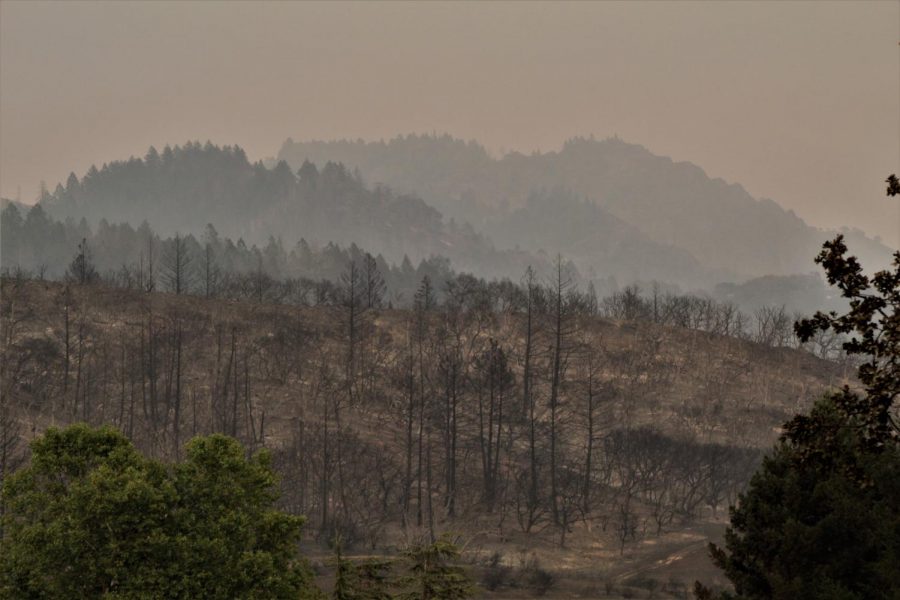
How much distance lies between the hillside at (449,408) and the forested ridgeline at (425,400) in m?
0.23

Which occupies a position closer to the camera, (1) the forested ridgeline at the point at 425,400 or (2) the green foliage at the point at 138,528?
(2) the green foliage at the point at 138,528

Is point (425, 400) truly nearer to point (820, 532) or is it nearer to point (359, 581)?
point (359, 581)

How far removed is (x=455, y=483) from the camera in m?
70.5

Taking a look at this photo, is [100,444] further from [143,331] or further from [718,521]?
[143,331]

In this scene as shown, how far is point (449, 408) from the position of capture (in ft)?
244

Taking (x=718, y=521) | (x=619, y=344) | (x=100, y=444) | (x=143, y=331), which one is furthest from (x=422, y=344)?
(x=100, y=444)

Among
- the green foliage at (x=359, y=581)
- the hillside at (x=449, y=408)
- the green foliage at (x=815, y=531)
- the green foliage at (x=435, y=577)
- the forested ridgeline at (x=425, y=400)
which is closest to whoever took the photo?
the green foliage at (x=815, y=531)

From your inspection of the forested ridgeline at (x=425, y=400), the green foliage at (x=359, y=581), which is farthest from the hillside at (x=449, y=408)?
the green foliage at (x=359, y=581)

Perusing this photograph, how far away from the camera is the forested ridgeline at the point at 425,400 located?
68.6 metres

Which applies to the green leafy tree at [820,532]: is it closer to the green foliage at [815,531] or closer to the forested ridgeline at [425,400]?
the green foliage at [815,531]

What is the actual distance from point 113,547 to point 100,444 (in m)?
3.36

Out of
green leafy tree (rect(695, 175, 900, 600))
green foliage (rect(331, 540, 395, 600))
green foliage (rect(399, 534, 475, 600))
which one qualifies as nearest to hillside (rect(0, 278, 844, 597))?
green foliage (rect(331, 540, 395, 600))

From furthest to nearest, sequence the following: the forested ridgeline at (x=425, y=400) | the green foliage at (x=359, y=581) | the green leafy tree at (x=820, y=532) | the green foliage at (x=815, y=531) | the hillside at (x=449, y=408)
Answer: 1. the forested ridgeline at (x=425, y=400)
2. the hillside at (x=449, y=408)
3. the green foliage at (x=359, y=581)
4. the green foliage at (x=815, y=531)
5. the green leafy tree at (x=820, y=532)

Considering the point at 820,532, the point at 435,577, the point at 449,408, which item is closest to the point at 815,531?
the point at 820,532
